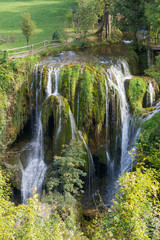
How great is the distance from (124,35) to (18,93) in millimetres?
16521

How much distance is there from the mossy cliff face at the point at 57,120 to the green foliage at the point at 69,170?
565mm

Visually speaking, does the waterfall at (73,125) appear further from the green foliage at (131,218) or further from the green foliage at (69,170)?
the green foliage at (131,218)

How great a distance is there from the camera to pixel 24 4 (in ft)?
137

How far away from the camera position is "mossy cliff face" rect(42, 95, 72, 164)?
13.9m

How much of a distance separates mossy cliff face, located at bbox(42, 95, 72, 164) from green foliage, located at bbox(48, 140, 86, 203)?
1.85 ft

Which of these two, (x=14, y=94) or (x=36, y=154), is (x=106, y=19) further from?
(x=36, y=154)

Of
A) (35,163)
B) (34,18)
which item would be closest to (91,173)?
(35,163)

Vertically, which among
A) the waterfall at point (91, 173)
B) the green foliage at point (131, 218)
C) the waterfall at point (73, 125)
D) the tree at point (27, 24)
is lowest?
the waterfall at point (91, 173)

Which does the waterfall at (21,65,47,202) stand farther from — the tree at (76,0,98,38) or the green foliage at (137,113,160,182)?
the tree at (76,0,98,38)

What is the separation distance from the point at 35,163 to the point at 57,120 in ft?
9.86

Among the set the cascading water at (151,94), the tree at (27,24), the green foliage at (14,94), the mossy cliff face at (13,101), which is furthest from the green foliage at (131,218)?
the tree at (27,24)

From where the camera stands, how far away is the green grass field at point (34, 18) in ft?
89.2

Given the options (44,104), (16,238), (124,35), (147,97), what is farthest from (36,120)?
(124,35)

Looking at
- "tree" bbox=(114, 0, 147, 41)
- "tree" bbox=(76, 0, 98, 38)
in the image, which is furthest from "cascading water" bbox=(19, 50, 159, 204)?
"tree" bbox=(76, 0, 98, 38)
